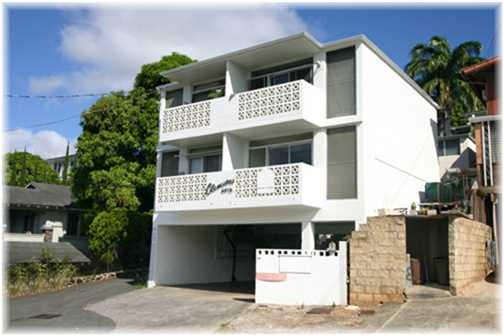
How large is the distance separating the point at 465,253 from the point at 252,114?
27.6ft

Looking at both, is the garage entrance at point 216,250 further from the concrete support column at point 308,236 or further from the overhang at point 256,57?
the overhang at point 256,57

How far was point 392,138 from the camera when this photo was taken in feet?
60.7

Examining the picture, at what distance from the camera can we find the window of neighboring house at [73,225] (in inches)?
1292

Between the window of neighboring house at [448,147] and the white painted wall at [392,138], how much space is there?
5.09ft

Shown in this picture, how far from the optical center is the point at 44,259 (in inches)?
858

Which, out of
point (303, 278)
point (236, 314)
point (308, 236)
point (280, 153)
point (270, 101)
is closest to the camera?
point (236, 314)

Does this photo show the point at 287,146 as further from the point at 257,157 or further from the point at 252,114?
the point at 252,114

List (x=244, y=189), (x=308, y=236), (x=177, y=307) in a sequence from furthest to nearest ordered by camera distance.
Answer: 1. (x=244, y=189)
2. (x=308, y=236)
3. (x=177, y=307)

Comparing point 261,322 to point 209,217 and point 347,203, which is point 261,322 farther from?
point 209,217

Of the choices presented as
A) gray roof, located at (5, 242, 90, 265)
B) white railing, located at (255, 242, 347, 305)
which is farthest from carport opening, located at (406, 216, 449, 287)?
gray roof, located at (5, 242, 90, 265)

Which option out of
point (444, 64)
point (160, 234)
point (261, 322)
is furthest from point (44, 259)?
point (444, 64)

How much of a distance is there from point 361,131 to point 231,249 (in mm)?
10082

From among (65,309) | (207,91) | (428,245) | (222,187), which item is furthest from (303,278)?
(207,91)

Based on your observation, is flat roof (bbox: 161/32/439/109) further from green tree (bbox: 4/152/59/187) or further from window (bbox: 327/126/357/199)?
green tree (bbox: 4/152/59/187)
